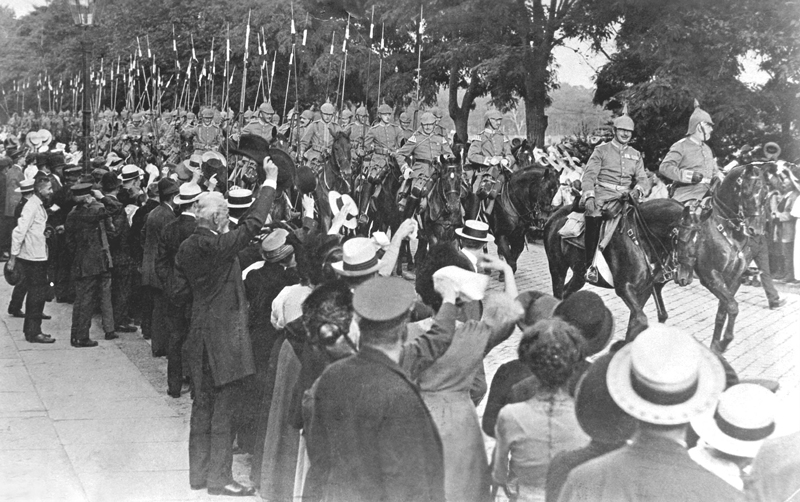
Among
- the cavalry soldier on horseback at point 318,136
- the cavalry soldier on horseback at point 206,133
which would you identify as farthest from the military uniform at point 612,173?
the cavalry soldier on horseback at point 206,133

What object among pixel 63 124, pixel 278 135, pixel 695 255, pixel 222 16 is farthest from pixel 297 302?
pixel 63 124

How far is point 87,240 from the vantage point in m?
10.0

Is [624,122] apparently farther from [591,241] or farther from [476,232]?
[591,241]

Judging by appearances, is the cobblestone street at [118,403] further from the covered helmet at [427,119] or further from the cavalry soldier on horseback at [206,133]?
the cavalry soldier on horseback at [206,133]

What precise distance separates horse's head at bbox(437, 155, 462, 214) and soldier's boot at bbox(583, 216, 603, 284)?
11.9 feet

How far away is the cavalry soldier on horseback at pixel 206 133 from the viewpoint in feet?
63.0

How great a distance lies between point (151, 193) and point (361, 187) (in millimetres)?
5376

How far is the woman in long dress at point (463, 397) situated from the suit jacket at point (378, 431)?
271mm

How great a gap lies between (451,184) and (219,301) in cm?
766

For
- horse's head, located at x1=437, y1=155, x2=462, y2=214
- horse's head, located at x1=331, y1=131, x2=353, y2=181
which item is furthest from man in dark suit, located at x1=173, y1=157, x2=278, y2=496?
horse's head, located at x1=331, y1=131, x2=353, y2=181

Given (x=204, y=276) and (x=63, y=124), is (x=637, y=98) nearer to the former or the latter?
(x=204, y=276)

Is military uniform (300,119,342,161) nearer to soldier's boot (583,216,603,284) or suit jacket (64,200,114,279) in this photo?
suit jacket (64,200,114,279)

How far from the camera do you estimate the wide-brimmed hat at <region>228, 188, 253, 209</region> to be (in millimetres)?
7066

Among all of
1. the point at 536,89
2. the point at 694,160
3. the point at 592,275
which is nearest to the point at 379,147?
the point at 592,275
